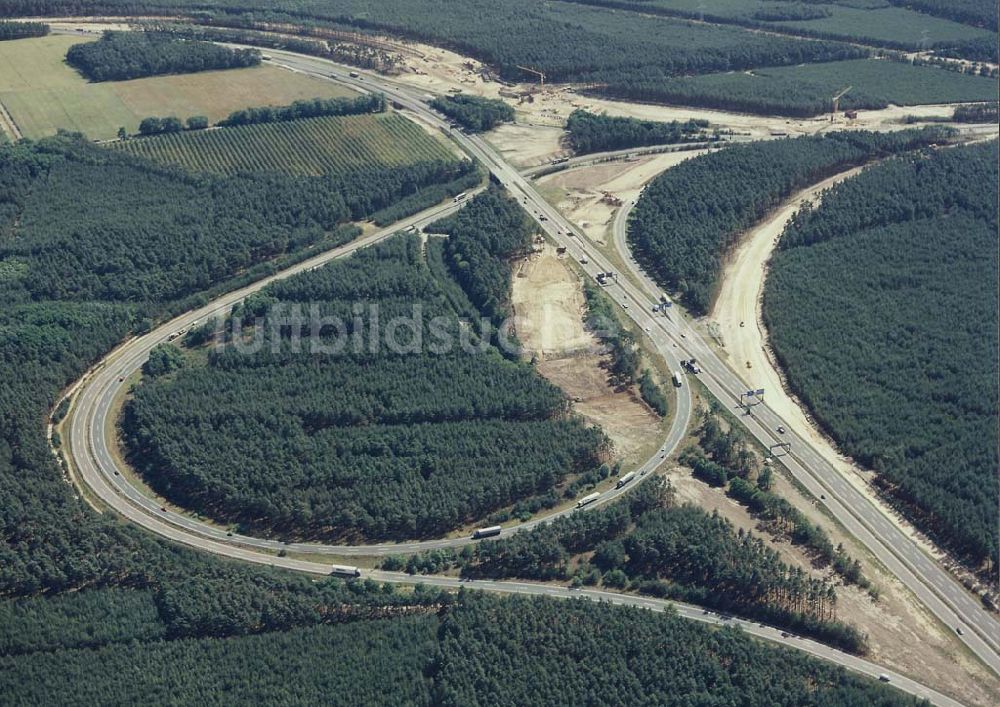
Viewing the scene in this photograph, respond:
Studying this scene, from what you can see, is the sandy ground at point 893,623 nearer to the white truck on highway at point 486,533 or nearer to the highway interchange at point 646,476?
the highway interchange at point 646,476

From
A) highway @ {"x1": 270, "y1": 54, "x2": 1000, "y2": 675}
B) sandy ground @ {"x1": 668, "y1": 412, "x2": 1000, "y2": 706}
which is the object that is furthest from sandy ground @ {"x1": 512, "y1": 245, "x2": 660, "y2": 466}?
sandy ground @ {"x1": 668, "y1": 412, "x2": 1000, "y2": 706}

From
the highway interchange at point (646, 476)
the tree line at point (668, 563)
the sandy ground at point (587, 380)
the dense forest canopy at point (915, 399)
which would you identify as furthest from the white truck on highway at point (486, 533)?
the dense forest canopy at point (915, 399)

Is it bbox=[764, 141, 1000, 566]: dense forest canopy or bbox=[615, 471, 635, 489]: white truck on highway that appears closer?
bbox=[764, 141, 1000, 566]: dense forest canopy

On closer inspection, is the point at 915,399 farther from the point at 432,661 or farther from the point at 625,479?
Answer: the point at 432,661

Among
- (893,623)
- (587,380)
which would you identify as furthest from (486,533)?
Result: (893,623)

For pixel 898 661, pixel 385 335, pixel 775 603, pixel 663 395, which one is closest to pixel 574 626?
pixel 775 603

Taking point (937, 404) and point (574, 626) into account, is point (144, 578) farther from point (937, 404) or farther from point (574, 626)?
point (937, 404)

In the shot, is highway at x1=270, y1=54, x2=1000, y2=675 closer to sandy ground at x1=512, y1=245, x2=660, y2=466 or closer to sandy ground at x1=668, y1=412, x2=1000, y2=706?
sandy ground at x1=668, y1=412, x2=1000, y2=706

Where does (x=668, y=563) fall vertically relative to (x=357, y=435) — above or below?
below
